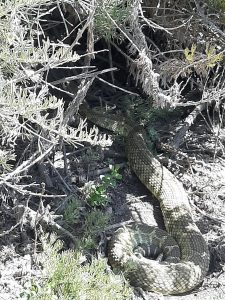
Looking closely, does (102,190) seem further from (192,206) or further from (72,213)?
(192,206)

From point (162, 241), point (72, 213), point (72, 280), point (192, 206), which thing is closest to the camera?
point (72, 280)

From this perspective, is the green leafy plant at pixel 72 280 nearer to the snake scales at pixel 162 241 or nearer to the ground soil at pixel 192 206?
the ground soil at pixel 192 206

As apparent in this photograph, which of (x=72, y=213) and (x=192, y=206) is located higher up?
(x=72, y=213)

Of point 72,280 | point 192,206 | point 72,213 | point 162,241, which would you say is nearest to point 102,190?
point 72,213

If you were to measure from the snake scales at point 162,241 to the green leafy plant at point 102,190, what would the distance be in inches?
13.5

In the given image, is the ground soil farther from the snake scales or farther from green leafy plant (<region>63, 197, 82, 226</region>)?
green leafy plant (<region>63, 197, 82, 226</region>)

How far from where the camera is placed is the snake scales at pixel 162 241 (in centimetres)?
514

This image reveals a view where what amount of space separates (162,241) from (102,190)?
0.74 meters

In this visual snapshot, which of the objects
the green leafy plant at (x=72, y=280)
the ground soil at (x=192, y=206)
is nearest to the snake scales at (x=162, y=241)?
the ground soil at (x=192, y=206)

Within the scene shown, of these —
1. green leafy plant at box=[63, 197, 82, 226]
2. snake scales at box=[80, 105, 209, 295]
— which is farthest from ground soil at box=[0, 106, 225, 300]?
green leafy plant at box=[63, 197, 82, 226]

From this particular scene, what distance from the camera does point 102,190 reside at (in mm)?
5707

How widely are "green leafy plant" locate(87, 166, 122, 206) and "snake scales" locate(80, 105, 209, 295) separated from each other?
343 millimetres

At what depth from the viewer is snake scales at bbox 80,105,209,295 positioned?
514 centimetres

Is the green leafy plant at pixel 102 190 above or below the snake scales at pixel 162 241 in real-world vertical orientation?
above
